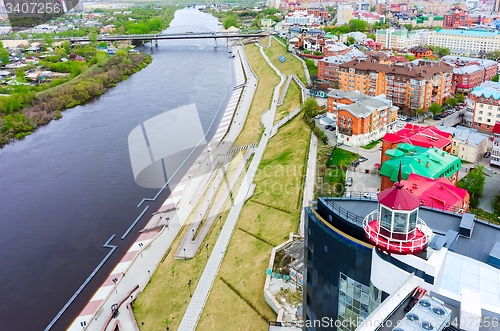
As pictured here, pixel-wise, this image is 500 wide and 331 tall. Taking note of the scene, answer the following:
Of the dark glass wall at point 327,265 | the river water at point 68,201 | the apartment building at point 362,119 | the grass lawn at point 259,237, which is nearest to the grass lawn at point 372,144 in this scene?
the apartment building at point 362,119

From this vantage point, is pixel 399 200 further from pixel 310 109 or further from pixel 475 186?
pixel 310 109

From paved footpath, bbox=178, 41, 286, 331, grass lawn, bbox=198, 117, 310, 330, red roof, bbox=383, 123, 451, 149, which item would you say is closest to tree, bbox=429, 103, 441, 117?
red roof, bbox=383, 123, 451, 149

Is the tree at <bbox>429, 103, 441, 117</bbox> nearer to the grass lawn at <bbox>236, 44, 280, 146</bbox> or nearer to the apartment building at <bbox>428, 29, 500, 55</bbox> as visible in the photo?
the grass lawn at <bbox>236, 44, 280, 146</bbox>

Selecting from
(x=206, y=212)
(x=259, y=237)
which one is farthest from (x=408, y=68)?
(x=259, y=237)

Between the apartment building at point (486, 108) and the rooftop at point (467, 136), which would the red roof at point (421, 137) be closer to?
the rooftop at point (467, 136)

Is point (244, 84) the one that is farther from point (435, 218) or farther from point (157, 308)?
point (435, 218)

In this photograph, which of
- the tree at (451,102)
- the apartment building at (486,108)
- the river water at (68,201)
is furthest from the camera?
the tree at (451,102)
